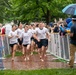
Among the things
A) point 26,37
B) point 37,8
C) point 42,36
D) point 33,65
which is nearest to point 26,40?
point 26,37

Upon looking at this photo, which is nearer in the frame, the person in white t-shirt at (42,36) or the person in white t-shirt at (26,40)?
the person in white t-shirt at (42,36)

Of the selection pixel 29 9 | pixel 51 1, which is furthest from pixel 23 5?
pixel 51 1

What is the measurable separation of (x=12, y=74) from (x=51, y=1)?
2481 centimetres

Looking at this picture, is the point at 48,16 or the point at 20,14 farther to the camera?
the point at 20,14

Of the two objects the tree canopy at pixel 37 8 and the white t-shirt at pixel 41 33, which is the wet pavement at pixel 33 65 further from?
the tree canopy at pixel 37 8

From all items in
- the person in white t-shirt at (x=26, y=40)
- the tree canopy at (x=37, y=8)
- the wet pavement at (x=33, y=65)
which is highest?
the tree canopy at (x=37, y=8)

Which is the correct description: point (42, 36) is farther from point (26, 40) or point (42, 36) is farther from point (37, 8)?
point (37, 8)

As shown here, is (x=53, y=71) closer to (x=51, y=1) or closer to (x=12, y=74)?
(x=12, y=74)

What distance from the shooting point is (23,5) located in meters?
38.3

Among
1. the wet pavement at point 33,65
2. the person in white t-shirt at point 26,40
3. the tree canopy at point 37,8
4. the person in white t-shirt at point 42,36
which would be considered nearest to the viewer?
the wet pavement at point 33,65

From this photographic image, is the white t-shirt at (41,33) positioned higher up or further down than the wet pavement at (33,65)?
higher up

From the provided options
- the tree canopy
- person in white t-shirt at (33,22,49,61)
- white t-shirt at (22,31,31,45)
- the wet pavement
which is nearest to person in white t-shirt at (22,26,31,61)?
white t-shirt at (22,31,31,45)

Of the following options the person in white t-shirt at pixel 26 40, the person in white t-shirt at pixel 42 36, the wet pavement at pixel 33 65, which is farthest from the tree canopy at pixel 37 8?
the wet pavement at pixel 33 65

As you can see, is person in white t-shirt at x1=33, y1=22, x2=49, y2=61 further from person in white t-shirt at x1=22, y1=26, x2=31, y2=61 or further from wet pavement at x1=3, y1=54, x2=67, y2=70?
wet pavement at x1=3, y1=54, x2=67, y2=70
